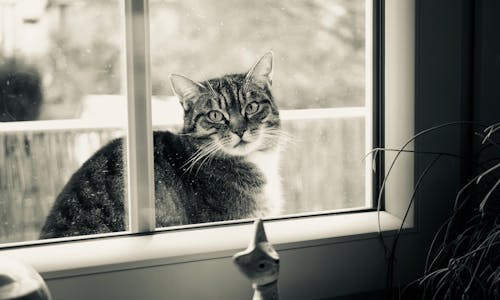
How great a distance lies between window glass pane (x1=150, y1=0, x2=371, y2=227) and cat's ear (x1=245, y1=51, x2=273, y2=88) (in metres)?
0.01

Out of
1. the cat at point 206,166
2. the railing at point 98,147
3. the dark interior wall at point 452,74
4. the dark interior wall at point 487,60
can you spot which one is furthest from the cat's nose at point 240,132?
the dark interior wall at point 487,60

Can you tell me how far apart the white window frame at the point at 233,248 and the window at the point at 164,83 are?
4 centimetres

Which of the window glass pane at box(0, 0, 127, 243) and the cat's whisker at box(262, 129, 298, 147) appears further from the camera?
the cat's whisker at box(262, 129, 298, 147)

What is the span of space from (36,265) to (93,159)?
0.91 ft

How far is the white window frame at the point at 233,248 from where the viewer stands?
1133mm

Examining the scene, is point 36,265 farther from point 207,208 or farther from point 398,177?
point 398,177

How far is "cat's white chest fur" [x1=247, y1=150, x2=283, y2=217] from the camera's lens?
1.44m

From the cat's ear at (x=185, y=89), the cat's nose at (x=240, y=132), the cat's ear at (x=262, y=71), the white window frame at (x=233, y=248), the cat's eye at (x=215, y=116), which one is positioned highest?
the cat's ear at (x=262, y=71)

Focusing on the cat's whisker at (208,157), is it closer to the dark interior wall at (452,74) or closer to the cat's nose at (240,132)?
the cat's nose at (240,132)

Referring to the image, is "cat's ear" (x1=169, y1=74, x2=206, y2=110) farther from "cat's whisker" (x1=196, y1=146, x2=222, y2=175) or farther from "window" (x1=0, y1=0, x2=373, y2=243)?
"cat's whisker" (x1=196, y1=146, x2=222, y2=175)

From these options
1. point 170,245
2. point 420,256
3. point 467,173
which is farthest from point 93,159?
point 467,173

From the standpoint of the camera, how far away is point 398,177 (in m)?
1.40

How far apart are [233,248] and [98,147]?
37cm

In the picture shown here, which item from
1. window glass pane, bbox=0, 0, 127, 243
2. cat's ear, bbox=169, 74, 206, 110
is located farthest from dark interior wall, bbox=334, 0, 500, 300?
window glass pane, bbox=0, 0, 127, 243
